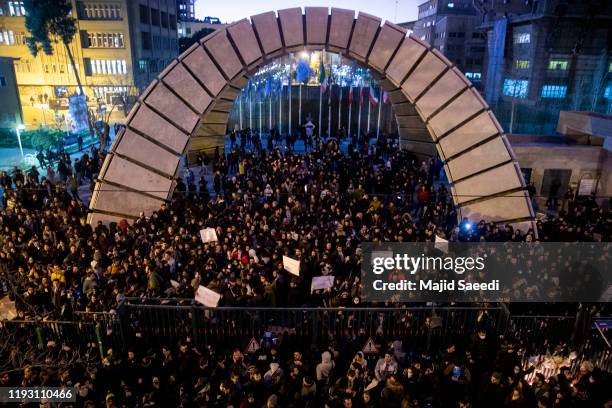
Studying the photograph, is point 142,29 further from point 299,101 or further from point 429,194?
point 429,194

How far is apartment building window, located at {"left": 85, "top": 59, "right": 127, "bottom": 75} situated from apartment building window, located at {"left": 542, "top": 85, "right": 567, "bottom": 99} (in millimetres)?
47380

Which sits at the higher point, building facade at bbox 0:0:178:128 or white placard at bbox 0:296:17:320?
building facade at bbox 0:0:178:128

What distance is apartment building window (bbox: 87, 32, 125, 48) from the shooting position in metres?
50.8

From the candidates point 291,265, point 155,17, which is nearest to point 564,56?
point 291,265

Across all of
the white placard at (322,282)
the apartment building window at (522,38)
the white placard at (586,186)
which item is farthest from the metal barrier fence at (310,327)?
the apartment building window at (522,38)

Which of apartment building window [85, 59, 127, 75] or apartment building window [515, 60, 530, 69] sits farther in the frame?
apartment building window [85, 59, 127, 75]

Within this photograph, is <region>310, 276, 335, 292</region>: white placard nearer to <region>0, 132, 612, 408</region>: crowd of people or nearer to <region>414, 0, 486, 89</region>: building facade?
<region>0, 132, 612, 408</region>: crowd of people

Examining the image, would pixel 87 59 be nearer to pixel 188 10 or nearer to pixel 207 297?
pixel 207 297

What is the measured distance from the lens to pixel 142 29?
177 feet

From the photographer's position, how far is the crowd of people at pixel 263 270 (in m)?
8.52

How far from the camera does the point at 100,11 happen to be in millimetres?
50125

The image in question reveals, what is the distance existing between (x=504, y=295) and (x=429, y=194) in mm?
6901

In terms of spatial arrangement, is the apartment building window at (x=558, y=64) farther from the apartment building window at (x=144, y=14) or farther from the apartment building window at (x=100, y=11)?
the apartment building window at (x=100, y=11)

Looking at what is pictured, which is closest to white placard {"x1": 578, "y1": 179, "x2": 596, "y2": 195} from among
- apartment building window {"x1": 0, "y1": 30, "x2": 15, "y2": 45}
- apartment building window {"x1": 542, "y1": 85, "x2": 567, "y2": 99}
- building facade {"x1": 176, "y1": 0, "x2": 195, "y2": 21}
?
apartment building window {"x1": 542, "y1": 85, "x2": 567, "y2": 99}
